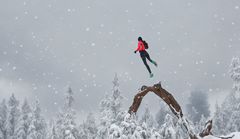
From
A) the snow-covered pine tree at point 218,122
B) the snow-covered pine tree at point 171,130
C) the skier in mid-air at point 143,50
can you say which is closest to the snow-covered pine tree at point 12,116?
the snow-covered pine tree at point 218,122

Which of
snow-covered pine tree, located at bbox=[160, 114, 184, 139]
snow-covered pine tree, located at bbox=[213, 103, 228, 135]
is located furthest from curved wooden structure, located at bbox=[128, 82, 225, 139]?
snow-covered pine tree, located at bbox=[213, 103, 228, 135]

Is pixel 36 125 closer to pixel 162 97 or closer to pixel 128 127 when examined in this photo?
pixel 162 97

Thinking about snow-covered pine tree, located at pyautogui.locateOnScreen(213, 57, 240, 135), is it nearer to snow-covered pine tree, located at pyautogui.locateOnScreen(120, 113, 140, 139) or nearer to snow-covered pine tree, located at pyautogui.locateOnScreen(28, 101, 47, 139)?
snow-covered pine tree, located at pyautogui.locateOnScreen(28, 101, 47, 139)

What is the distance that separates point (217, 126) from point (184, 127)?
49903mm

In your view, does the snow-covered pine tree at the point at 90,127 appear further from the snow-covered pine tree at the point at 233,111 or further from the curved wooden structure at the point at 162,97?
the curved wooden structure at the point at 162,97

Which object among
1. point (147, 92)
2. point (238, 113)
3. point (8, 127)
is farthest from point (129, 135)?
point (8, 127)

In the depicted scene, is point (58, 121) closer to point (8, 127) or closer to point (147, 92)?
point (8, 127)

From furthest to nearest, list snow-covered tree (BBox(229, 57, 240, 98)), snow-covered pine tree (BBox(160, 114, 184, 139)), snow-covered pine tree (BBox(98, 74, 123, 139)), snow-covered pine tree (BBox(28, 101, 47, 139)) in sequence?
1. snow-covered pine tree (BBox(28, 101, 47, 139))
2. snow-covered pine tree (BBox(98, 74, 123, 139))
3. snow-covered tree (BBox(229, 57, 240, 98))
4. snow-covered pine tree (BBox(160, 114, 184, 139))

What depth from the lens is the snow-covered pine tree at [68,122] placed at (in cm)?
4409

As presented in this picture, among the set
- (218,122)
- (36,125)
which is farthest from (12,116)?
(218,122)

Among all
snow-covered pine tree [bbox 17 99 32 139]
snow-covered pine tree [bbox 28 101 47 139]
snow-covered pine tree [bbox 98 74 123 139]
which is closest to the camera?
snow-covered pine tree [bbox 98 74 123 139]

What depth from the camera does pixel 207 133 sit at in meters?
12.0

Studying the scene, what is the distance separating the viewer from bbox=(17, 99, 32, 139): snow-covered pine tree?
59.4 m

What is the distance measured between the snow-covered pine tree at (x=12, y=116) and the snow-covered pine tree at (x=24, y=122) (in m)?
1.71
